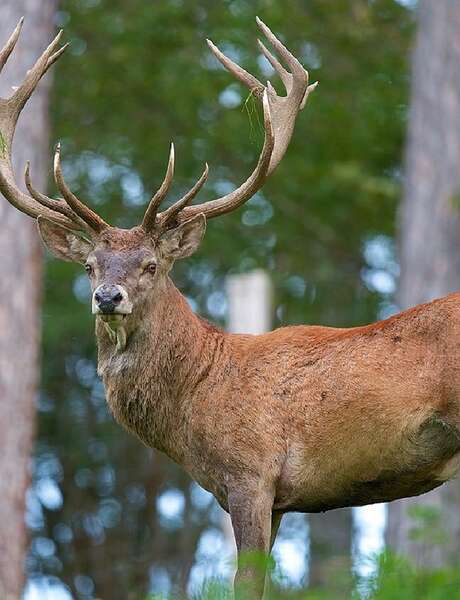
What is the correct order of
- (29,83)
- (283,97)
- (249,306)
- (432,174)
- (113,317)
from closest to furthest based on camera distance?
(113,317) < (283,97) < (29,83) < (249,306) < (432,174)

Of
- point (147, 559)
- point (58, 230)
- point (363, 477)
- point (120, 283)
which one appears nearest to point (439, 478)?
point (363, 477)

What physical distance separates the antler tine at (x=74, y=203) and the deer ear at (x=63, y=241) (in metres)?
0.20

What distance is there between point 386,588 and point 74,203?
141 inches

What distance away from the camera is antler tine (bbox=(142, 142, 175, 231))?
28.1ft

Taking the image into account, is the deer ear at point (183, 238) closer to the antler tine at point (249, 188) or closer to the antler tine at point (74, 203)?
the antler tine at point (249, 188)

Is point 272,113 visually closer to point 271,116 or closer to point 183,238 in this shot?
point 271,116

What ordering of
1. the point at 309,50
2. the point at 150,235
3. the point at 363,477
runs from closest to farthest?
the point at 363,477 < the point at 150,235 < the point at 309,50

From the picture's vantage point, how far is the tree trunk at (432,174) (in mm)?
16719

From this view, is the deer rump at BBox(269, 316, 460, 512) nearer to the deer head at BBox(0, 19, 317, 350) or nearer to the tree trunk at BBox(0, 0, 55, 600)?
the deer head at BBox(0, 19, 317, 350)

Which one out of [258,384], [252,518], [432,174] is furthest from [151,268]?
[432,174]

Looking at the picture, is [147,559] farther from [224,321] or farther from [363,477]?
[363,477]

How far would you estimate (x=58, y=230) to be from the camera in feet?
30.2

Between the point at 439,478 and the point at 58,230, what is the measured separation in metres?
2.84

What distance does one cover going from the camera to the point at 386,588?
6.09 m
